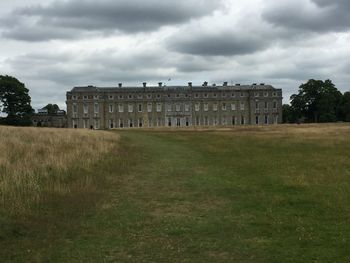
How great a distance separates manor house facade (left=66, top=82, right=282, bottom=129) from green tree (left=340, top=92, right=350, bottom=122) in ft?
78.8

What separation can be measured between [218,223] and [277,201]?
2.87m

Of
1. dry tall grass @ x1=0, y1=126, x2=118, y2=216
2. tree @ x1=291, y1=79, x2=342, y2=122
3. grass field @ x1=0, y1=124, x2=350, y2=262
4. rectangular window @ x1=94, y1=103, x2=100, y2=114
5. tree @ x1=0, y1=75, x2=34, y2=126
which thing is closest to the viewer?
grass field @ x1=0, y1=124, x2=350, y2=262

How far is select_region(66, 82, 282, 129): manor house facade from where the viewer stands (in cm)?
15725

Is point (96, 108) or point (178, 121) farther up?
point (96, 108)

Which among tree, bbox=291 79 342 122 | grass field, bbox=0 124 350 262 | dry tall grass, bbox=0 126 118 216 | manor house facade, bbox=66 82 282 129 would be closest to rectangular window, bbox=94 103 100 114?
manor house facade, bbox=66 82 282 129

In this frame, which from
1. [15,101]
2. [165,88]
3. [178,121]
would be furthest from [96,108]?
[15,101]

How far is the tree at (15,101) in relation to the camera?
4727 inches

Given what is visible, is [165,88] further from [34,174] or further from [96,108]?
[34,174]

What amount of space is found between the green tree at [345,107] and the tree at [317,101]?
184cm

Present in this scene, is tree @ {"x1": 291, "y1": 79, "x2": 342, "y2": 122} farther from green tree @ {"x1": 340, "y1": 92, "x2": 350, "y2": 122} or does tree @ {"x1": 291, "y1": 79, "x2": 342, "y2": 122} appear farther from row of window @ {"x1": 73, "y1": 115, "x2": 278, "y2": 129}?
row of window @ {"x1": 73, "y1": 115, "x2": 278, "y2": 129}

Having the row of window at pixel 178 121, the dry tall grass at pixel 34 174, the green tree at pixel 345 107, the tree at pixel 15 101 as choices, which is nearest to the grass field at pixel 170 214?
the dry tall grass at pixel 34 174

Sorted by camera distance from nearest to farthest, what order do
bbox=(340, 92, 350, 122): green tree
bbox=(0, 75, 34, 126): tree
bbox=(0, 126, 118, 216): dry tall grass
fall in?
bbox=(0, 126, 118, 216): dry tall grass < bbox=(0, 75, 34, 126): tree < bbox=(340, 92, 350, 122): green tree

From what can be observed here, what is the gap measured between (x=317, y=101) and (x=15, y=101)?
259 feet

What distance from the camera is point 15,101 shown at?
12269cm
